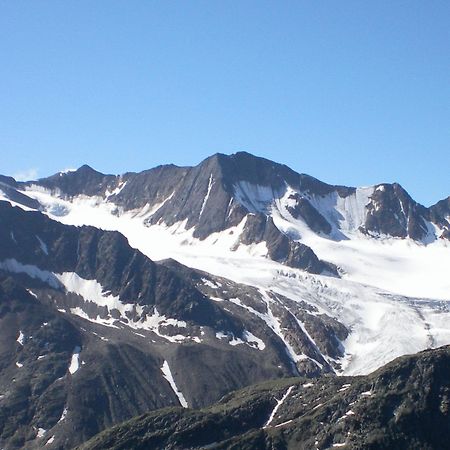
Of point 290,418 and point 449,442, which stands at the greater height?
point 290,418

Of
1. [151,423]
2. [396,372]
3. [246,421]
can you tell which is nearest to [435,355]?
[396,372]

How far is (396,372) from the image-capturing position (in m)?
192

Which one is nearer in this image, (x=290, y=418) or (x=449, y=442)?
(x=449, y=442)

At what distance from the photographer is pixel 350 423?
183 meters

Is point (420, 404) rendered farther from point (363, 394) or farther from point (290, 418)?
point (290, 418)

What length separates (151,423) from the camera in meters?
199

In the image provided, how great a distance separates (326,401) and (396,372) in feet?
50.7

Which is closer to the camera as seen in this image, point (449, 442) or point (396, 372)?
point (449, 442)

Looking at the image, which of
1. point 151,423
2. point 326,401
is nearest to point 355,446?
point 326,401

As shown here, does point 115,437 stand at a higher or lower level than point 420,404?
higher

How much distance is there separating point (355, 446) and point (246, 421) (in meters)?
28.6

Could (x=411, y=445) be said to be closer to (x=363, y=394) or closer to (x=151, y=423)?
(x=363, y=394)

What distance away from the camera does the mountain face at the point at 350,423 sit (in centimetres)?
18088

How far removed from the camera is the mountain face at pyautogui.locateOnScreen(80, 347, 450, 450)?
181 meters
